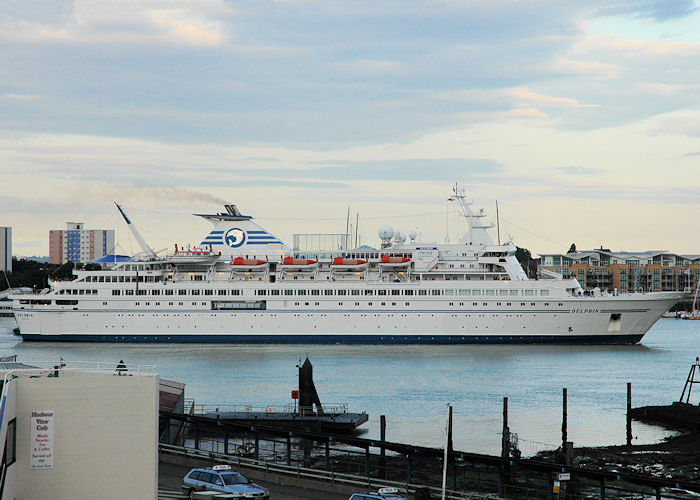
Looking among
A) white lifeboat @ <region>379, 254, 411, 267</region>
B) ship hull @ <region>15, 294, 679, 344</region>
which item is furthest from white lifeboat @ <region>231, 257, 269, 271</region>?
white lifeboat @ <region>379, 254, 411, 267</region>

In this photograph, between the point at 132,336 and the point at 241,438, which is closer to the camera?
the point at 241,438

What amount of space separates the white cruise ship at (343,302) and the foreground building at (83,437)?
34.5m

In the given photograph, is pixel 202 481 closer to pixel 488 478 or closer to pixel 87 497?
pixel 87 497

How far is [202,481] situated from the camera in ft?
48.9

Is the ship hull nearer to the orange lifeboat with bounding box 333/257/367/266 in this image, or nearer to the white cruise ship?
the white cruise ship

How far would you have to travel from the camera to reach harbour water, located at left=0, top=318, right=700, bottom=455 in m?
26.1

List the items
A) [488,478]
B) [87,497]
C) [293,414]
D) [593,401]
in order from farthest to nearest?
[593,401] < [293,414] < [488,478] < [87,497]

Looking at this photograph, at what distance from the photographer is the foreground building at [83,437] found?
496 inches

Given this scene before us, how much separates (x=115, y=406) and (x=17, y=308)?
128ft

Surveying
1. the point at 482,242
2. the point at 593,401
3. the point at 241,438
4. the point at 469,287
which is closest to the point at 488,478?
the point at 241,438

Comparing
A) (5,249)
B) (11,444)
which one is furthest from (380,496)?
(5,249)

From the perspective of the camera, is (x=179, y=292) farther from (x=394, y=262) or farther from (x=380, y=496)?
(x=380, y=496)

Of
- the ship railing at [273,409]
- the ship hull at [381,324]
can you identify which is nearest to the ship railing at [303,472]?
the ship railing at [273,409]

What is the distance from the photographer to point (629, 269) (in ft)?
359
